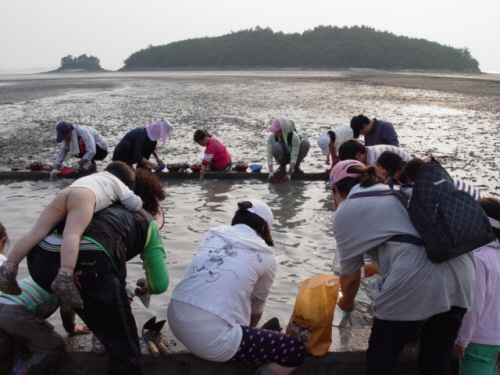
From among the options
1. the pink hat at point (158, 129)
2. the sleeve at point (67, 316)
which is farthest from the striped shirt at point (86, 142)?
the sleeve at point (67, 316)

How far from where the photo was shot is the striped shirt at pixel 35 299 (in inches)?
123

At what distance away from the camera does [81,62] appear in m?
158

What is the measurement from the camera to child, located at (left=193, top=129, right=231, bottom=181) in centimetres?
949

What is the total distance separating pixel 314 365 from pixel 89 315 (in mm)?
1518

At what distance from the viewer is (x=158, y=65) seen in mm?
129750

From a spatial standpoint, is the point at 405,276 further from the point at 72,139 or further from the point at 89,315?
the point at 72,139

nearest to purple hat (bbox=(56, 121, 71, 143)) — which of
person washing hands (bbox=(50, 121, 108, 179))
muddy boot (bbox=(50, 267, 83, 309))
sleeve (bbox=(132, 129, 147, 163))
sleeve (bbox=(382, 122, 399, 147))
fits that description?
person washing hands (bbox=(50, 121, 108, 179))

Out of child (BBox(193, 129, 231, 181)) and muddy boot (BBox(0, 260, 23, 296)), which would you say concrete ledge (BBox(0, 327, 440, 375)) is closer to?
muddy boot (BBox(0, 260, 23, 296))

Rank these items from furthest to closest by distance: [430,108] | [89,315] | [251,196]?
1. [430,108]
2. [251,196]
3. [89,315]

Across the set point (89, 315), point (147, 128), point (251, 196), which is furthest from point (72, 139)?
A: point (89, 315)

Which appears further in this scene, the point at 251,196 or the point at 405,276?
the point at 251,196

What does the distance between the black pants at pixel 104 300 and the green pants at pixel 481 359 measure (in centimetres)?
206

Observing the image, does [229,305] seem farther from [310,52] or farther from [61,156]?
[310,52]

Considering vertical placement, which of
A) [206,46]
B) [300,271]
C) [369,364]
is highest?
[206,46]
